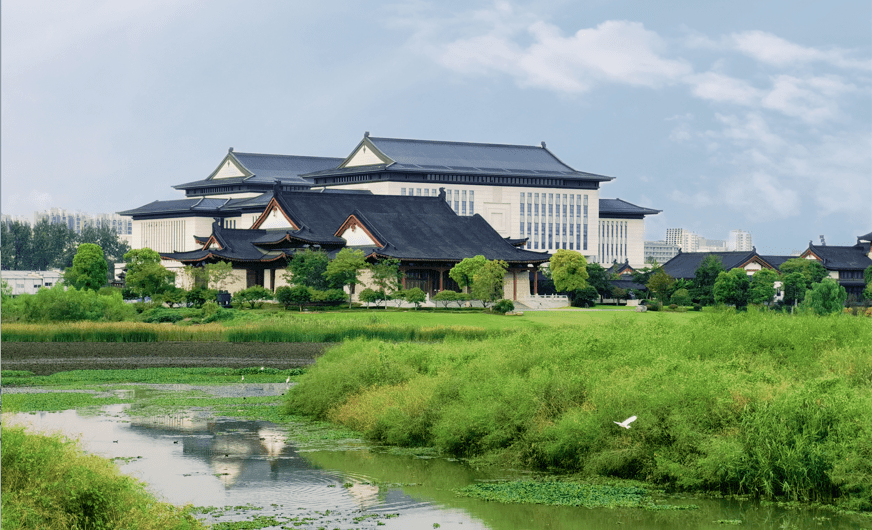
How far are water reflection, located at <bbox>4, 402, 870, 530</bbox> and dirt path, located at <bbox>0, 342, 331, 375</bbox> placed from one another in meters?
14.0

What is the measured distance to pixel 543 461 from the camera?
67.3 feet

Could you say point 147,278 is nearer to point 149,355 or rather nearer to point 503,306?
point 503,306

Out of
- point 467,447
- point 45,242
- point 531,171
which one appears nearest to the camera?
point 467,447

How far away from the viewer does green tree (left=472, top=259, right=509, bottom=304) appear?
2832 inches

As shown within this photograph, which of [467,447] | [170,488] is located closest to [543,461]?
[467,447]

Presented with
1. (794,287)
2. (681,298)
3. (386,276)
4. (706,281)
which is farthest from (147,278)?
(794,287)

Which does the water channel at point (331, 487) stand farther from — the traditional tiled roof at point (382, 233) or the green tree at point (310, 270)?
the traditional tiled roof at point (382, 233)

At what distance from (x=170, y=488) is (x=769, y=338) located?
42.2ft

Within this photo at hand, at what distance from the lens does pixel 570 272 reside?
8619 centimetres

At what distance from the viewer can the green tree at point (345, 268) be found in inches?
2768

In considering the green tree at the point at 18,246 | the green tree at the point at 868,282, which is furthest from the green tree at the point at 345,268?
the green tree at the point at 18,246

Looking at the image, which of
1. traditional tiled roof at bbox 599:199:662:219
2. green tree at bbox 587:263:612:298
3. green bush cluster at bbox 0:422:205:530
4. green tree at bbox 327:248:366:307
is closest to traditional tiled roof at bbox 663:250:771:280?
green tree at bbox 587:263:612:298

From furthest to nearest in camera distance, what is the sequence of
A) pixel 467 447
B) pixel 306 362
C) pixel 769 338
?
1. pixel 306 362
2. pixel 769 338
3. pixel 467 447

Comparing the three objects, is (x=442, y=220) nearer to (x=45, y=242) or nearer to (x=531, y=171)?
(x=531, y=171)
